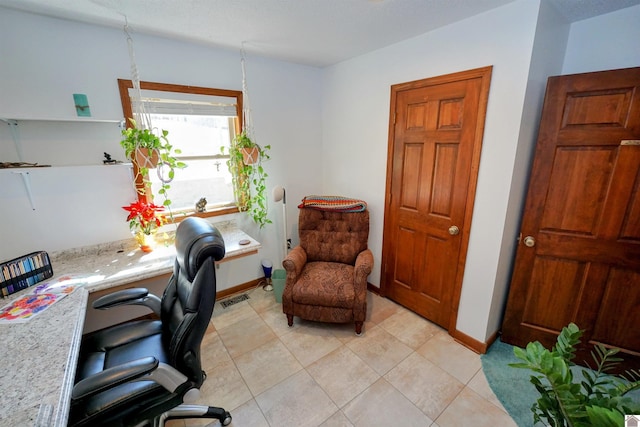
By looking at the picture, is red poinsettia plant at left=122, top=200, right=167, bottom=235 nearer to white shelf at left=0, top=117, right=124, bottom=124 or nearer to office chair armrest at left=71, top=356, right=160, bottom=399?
white shelf at left=0, top=117, right=124, bottom=124

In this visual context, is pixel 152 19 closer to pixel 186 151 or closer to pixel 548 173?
pixel 186 151

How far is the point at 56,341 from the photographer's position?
1146 millimetres

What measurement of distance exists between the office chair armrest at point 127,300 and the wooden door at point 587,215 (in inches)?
98.7

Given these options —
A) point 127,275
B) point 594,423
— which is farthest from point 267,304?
point 594,423

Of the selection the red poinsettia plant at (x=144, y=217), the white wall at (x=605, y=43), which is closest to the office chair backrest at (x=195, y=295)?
the red poinsettia plant at (x=144, y=217)

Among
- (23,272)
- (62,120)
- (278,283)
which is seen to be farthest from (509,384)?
(62,120)

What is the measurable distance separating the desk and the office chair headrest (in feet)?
1.76

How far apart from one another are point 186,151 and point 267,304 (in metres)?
1.67

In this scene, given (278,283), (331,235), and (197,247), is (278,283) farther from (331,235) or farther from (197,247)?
(197,247)

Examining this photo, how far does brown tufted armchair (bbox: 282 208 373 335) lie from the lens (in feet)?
7.13

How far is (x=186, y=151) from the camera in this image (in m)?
2.45

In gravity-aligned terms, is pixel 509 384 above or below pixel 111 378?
below

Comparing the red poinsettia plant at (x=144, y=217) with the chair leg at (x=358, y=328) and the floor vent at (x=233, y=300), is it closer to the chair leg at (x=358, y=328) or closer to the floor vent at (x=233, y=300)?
the floor vent at (x=233, y=300)

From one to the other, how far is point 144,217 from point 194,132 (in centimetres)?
91
